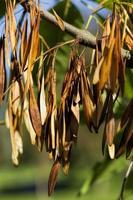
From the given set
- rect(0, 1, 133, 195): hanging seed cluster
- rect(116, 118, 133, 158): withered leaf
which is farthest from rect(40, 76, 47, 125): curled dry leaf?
rect(116, 118, 133, 158): withered leaf

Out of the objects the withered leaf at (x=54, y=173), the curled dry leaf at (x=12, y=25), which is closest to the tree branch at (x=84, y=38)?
the curled dry leaf at (x=12, y=25)

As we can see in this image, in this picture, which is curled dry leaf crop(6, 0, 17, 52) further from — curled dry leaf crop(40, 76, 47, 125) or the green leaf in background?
the green leaf in background

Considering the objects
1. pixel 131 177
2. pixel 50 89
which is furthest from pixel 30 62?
pixel 131 177

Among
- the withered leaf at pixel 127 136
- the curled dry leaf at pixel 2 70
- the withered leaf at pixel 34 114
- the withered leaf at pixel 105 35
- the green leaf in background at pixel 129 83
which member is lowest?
the green leaf in background at pixel 129 83

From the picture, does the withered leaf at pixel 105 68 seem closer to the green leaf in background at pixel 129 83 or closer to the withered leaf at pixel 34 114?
the withered leaf at pixel 34 114

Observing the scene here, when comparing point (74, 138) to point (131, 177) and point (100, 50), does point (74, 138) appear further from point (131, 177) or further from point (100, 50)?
point (131, 177)

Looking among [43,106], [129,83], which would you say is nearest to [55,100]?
[43,106]

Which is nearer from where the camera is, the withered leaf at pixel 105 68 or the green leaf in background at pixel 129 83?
the withered leaf at pixel 105 68

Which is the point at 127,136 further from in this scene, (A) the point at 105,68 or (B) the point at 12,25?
(B) the point at 12,25

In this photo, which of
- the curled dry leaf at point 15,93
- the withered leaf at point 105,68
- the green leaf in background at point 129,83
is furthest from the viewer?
the green leaf in background at point 129,83
